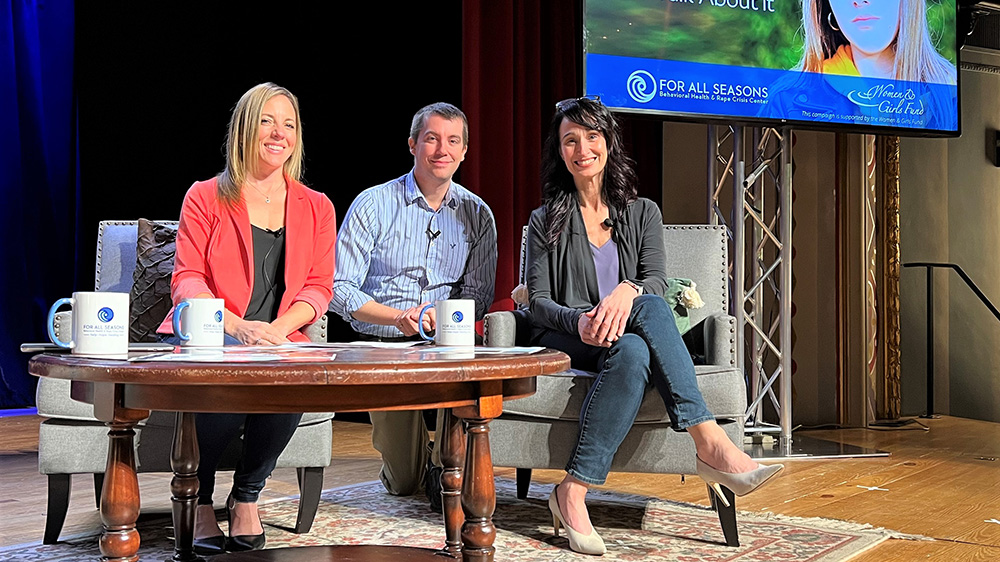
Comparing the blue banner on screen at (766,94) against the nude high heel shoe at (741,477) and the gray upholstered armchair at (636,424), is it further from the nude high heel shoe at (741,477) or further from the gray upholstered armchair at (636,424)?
the nude high heel shoe at (741,477)

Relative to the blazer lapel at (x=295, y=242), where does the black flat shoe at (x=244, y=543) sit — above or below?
below

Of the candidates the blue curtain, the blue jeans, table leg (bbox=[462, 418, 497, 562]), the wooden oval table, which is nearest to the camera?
the wooden oval table

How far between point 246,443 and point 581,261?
950 mm

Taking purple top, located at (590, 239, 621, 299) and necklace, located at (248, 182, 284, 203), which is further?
purple top, located at (590, 239, 621, 299)

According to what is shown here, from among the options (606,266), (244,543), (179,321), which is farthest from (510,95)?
(179,321)

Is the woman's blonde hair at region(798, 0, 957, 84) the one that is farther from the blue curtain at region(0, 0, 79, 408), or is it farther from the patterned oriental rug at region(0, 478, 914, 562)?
the blue curtain at region(0, 0, 79, 408)

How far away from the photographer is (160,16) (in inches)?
200

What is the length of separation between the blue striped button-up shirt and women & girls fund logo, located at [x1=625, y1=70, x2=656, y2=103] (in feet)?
2.99

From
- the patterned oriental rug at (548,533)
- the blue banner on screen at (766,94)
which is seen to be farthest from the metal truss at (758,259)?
the patterned oriental rug at (548,533)

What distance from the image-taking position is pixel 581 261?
262cm

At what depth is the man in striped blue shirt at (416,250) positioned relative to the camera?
2.88m

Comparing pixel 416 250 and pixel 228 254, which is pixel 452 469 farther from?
pixel 416 250

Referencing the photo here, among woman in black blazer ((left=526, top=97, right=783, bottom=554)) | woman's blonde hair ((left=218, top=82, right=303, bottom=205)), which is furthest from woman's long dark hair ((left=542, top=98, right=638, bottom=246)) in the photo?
woman's blonde hair ((left=218, top=82, right=303, bottom=205))

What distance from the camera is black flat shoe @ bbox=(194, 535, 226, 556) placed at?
85.2 inches
